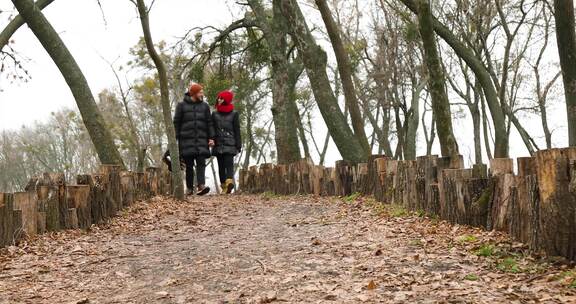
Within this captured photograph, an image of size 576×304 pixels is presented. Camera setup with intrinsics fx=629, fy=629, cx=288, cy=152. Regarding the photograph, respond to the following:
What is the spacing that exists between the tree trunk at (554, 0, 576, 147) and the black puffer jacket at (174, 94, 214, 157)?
6080 mm

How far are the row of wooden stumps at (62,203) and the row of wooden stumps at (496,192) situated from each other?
358 cm

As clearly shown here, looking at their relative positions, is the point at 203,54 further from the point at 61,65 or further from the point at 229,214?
the point at 229,214

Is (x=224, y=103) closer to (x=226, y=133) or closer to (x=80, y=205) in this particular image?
(x=226, y=133)

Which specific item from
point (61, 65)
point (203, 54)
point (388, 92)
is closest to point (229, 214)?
point (61, 65)

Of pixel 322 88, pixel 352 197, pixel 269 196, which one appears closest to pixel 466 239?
pixel 352 197

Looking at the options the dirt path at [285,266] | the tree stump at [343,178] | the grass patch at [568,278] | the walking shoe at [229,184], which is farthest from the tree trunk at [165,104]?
the grass patch at [568,278]

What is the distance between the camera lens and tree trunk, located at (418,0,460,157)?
8594mm

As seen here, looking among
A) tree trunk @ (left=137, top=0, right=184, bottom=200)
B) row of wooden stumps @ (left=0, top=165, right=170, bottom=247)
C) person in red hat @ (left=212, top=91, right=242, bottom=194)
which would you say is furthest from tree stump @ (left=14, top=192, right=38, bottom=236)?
person in red hat @ (left=212, top=91, right=242, bottom=194)

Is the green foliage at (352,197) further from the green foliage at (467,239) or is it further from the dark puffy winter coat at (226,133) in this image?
the green foliage at (467,239)

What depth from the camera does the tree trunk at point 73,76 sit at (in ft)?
30.7

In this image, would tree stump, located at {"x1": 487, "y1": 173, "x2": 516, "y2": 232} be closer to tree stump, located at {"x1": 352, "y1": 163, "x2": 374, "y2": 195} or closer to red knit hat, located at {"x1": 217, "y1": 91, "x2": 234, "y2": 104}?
tree stump, located at {"x1": 352, "y1": 163, "x2": 374, "y2": 195}

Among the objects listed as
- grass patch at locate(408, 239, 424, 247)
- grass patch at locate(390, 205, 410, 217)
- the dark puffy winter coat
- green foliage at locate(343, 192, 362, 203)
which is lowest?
grass patch at locate(408, 239, 424, 247)

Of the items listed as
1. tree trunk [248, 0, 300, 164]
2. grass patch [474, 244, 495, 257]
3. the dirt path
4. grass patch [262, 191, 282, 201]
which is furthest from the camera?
tree trunk [248, 0, 300, 164]

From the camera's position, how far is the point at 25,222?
6.18 m
